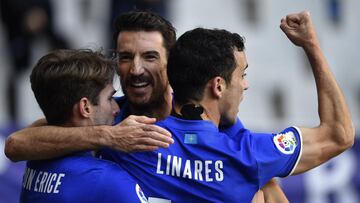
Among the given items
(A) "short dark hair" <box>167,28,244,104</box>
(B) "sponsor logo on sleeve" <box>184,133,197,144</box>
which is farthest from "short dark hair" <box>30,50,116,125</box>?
(B) "sponsor logo on sleeve" <box>184,133,197,144</box>

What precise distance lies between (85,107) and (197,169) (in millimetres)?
563

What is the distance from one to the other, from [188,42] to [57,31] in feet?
20.6

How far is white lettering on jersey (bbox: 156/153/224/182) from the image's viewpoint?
4867 millimetres

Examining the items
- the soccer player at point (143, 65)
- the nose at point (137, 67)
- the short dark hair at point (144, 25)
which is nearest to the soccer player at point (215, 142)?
the soccer player at point (143, 65)

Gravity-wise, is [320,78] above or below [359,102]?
above

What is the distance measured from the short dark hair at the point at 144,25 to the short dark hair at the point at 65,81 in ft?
2.99

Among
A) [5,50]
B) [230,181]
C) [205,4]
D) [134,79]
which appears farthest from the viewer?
[205,4]

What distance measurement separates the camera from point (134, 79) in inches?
225

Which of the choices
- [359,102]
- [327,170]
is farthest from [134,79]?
[359,102]

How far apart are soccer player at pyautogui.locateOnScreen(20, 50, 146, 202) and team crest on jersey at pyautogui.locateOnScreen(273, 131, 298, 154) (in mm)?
661

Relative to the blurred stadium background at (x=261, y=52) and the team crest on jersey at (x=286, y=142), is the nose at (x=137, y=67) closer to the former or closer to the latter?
the team crest on jersey at (x=286, y=142)

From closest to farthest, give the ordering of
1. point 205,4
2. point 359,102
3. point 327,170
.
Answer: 1. point 327,170
2. point 205,4
3. point 359,102

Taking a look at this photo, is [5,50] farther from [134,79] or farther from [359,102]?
[134,79]

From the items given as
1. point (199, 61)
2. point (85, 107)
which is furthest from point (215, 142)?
point (85, 107)
